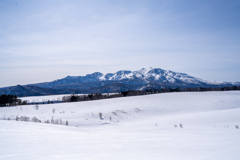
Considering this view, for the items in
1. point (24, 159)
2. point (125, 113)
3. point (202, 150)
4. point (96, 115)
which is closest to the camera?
point (24, 159)

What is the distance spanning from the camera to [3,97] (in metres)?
57.1

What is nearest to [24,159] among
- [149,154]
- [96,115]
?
[149,154]

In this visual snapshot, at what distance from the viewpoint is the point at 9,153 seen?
405 centimetres

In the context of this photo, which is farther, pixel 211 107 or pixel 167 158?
pixel 211 107

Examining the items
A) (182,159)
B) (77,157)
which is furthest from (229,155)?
(77,157)

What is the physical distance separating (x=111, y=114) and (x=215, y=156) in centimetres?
2515

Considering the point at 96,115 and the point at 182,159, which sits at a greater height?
the point at 182,159

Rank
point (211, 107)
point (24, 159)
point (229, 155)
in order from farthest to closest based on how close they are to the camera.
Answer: point (211, 107) → point (229, 155) → point (24, 159)

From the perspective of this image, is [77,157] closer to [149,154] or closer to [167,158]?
[149,154]

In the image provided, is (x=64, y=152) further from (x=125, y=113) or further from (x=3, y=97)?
(x=3, y=97)

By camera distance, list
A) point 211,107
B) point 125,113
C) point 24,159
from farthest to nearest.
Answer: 1. point 211,107
2. point 125,113
3. point 24,159

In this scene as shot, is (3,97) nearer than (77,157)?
No

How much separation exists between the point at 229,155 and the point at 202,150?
0.70 m

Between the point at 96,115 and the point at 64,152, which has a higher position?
the point at 64,152
